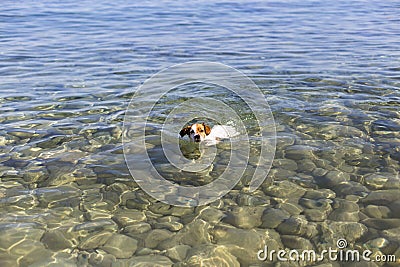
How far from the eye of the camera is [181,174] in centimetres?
612

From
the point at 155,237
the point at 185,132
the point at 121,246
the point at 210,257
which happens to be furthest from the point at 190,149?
the point at 210,257

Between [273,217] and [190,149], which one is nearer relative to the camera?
Result: [273,217]

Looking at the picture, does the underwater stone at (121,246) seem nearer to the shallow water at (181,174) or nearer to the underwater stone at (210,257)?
the shallow water at (181,174)

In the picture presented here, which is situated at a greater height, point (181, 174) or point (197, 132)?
point (197, 132)

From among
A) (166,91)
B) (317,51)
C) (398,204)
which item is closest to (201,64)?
(166,91)

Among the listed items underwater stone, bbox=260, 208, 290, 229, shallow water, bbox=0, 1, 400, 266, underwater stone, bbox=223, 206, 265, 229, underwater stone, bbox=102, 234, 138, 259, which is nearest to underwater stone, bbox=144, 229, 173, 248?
shallow water, bbox=0, 1, 400, 266

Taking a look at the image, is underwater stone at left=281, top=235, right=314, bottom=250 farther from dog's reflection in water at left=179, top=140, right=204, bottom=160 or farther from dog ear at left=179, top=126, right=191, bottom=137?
dog ear at left=179, top=126, right=191, bottom=137

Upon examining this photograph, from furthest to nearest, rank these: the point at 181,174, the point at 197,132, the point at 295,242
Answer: the point at 197,132, the point at 181,174, the point at 295,242

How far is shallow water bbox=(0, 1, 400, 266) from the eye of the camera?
15.1 ft

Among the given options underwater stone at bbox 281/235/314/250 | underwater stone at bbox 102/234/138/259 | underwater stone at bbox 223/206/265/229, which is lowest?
underwater stone at bbox 281/235/314/250

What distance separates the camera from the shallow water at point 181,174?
4.59 metres

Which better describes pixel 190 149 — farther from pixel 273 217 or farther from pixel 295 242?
pixel 295 242

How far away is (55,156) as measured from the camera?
6.45m

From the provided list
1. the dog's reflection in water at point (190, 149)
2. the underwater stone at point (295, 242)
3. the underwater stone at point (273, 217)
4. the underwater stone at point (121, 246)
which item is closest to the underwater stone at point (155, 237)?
the underwater stone at point (121, 246)
